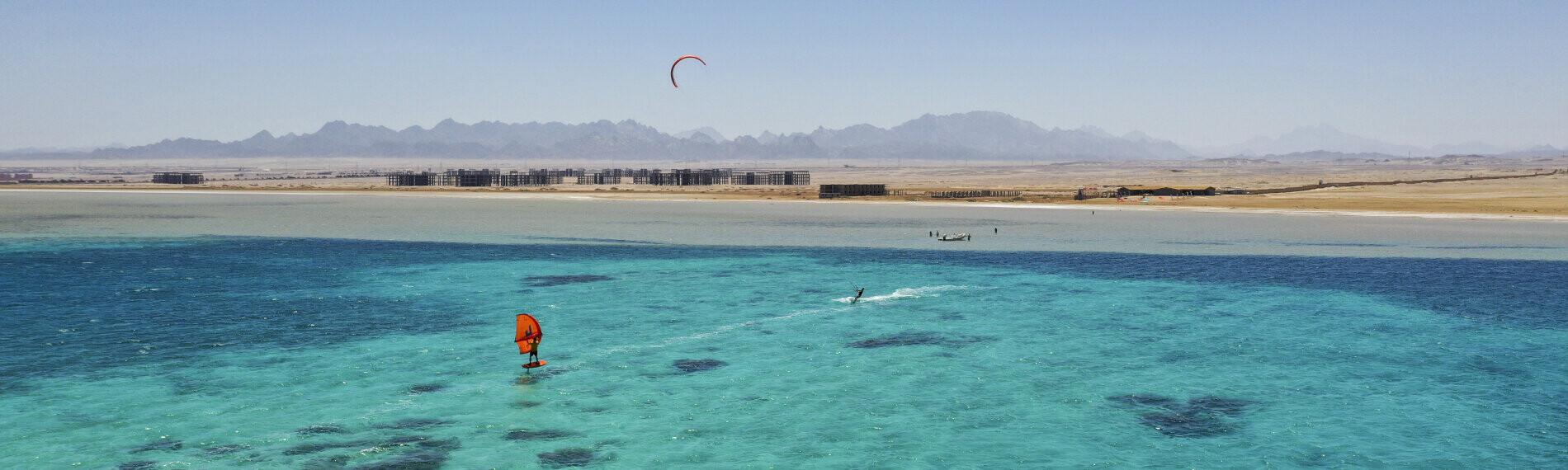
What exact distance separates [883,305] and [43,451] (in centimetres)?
2363

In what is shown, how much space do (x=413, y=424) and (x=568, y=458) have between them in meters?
3.64

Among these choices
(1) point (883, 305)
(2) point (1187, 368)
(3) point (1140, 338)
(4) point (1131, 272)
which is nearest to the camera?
(2) point (1187, 368)

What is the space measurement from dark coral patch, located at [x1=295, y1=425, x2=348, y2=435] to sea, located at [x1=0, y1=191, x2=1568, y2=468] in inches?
2.7

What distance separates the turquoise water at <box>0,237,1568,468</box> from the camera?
1884 cm

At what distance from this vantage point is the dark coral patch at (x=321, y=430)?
64.0 feet

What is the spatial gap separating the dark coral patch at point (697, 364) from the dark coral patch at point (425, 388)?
5063mm

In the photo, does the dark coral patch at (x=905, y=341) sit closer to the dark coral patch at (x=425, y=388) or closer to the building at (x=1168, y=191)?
the dark coral patch at (x=425, y=388)

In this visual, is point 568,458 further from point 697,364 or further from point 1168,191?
point 1168,191

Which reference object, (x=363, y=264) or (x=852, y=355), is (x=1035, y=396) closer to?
(x=852, y=355)

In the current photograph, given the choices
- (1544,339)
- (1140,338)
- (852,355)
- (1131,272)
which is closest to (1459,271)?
(1131,272)

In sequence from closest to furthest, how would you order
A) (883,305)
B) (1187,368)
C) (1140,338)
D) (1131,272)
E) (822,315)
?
(1187,368) → (1140,338) → (822,315) → (883,305) → (1131,272)

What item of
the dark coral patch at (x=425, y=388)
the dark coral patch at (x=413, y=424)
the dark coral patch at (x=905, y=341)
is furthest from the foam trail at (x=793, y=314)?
the dark coral patch at (x=413, y=424)

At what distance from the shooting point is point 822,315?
3412 centimetres

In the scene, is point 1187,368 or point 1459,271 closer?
point 1187,368
